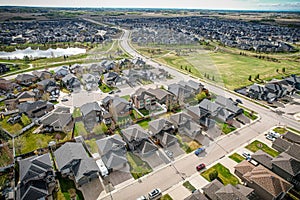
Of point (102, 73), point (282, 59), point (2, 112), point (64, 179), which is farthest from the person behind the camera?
point (282, 59)

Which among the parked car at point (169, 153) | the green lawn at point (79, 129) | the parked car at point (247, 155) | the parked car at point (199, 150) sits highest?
the parked car at point (247, 155)

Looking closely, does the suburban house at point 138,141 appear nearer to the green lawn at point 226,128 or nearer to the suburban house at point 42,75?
the green lawn at point 226,128

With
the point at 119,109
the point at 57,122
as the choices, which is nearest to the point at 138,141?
the point at 119,109

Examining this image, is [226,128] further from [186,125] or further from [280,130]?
[280,130]

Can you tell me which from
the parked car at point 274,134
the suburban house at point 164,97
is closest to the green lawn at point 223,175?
the parked car at point 274,134

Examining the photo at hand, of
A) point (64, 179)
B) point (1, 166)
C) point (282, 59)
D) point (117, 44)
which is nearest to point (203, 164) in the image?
point (64, 179)

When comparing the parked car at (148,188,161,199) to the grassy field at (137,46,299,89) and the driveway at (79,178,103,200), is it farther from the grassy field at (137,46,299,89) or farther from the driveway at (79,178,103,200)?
the grassy field at (137,46,299,89)

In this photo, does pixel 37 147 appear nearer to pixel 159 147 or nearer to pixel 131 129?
pixel 131 129
